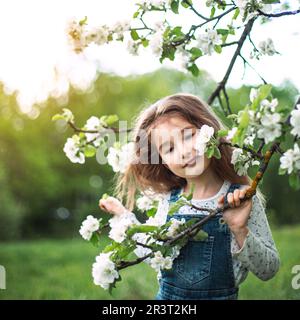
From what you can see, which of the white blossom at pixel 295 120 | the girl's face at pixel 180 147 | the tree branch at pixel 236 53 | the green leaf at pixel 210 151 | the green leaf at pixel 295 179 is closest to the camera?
the white blossom at pixel 295 120

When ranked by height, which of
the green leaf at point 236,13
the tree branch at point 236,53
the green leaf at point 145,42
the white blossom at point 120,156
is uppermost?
the tree branch at point 236,53

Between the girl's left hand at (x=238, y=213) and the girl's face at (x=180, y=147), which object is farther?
the girl's face at (x=180, y=147)

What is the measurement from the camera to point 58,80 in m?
22.6

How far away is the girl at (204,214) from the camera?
2.31 metres

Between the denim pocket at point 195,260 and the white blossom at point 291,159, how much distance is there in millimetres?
759

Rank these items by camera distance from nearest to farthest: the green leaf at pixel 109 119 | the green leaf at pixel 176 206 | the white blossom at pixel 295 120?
1. the white blossom at pixel 295 120
2. the green leaf at pixel 176 206
3. the green leaf at pixel 109 119

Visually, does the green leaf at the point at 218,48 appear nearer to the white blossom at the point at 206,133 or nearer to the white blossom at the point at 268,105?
the white blossom at the point at 206,133

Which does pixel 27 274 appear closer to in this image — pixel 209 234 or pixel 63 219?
pixel 209 234

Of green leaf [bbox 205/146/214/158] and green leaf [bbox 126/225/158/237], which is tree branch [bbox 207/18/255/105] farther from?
green leaf [bbox 126/225/158/237]

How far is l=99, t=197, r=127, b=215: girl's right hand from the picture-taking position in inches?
102

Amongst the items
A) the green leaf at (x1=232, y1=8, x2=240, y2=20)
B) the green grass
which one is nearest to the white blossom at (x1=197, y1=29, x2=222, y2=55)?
the green leaf at (x1=232, y1=8, x2=240, y2=20)

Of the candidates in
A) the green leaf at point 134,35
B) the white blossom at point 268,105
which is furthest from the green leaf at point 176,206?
the green leaf at point 134,35
